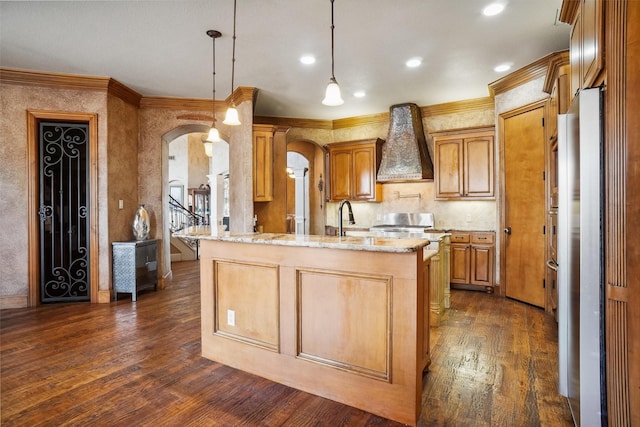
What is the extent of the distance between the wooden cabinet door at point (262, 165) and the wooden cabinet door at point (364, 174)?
1.78 metres

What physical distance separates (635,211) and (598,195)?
17cm

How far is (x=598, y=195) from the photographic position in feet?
4.91

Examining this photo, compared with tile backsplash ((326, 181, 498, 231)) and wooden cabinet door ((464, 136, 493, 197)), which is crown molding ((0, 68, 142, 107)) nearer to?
tile backsplash ((326, 181, 498, 231))

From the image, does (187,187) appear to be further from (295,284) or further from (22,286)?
(295,284)

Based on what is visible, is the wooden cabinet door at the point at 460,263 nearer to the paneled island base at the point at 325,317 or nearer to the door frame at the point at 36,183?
the paneled island base at the point at 325,317

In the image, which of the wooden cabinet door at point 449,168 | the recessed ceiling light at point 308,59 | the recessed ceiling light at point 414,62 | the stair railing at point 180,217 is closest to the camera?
the recessed ceiling light at point 308,59

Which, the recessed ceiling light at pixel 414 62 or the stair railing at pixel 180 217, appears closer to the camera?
the recessed ceiling light at pixel 414 62

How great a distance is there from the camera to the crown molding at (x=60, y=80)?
4.11 meters

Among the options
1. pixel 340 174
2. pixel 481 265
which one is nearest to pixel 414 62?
pixel 340 174

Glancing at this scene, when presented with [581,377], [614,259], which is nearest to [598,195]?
[614,259]

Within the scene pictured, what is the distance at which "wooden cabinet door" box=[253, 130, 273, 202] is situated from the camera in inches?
198

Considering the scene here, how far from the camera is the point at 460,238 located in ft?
16.9

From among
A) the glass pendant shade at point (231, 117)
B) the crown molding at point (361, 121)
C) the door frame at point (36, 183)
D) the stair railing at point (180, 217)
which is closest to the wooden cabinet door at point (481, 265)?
the crown molding at point (361, 121)

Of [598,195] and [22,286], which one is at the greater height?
[598,195]
